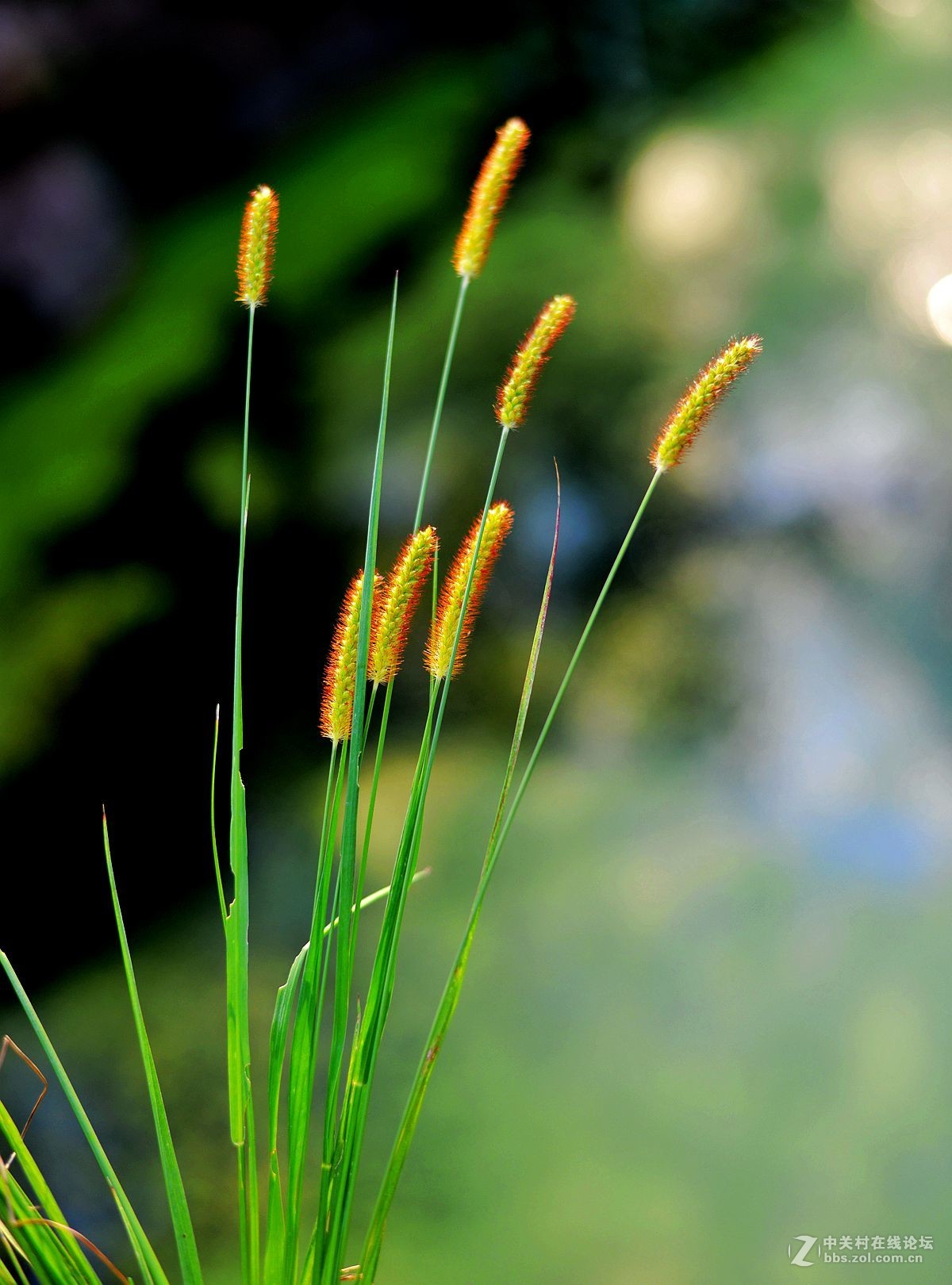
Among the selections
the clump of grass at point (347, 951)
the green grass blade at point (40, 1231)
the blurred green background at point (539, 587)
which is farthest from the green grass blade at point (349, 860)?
the blurred green background at point (539, 587)

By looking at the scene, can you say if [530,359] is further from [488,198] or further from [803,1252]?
[803,1252]

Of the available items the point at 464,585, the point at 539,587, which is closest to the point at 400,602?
the point at 464,585

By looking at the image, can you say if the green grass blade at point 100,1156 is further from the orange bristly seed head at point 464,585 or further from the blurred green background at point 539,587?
the blurred green background at point 539,587

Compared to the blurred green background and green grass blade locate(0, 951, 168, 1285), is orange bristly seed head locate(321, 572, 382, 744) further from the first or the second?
the blurred green background

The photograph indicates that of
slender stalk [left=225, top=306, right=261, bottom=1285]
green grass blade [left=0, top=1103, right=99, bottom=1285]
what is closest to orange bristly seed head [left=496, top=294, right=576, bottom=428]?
slender stalk [left=225, top=306, right=261, bottom=1285]

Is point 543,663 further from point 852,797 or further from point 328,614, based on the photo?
point 852,797

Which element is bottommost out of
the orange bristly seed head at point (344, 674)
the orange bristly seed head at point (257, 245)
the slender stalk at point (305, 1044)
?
the slender stalk at point (305, 1044)
